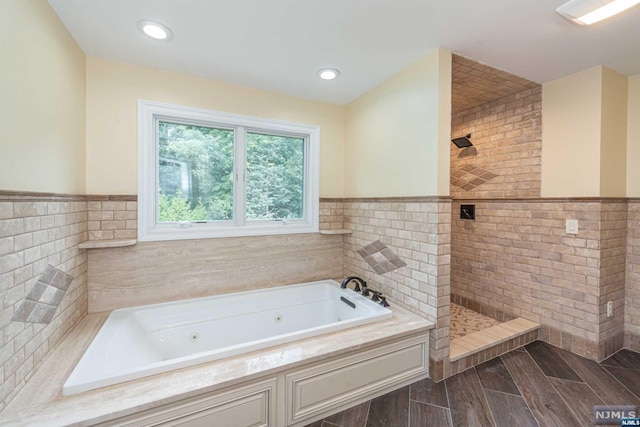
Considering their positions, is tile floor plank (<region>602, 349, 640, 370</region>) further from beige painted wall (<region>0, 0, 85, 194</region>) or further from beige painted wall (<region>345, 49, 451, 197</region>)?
beige painted wall (<region>0, 0, 85, 194</region>)

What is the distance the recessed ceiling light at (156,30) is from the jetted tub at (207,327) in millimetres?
1990

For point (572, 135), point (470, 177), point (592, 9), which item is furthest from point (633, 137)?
point (592, 9)

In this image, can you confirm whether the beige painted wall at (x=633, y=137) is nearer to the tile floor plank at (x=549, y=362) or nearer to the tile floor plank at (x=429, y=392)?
the tile floor plank at (x=549, y=362)

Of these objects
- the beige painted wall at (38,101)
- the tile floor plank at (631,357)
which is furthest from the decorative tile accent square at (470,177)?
the beige painted wall at (38,101)

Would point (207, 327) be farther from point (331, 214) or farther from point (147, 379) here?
point (331, 214)

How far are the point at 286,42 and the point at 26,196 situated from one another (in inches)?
68.9

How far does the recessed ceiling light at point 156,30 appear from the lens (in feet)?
5.61

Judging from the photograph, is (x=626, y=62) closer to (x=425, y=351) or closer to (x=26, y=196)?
(x=425, y=351)

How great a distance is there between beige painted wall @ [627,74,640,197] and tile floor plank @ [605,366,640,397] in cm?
143

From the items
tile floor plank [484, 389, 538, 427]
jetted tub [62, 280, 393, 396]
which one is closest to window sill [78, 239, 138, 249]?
jetted tub [62, 280, 393, 396]

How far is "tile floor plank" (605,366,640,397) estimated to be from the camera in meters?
1.89

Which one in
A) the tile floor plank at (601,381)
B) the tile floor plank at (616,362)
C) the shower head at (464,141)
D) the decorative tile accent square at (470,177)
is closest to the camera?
the tile floor plank at (601,381)

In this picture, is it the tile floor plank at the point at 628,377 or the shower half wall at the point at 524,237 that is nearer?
the tile floor plank at the point at 628,377

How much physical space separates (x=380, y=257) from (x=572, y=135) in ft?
6.35
